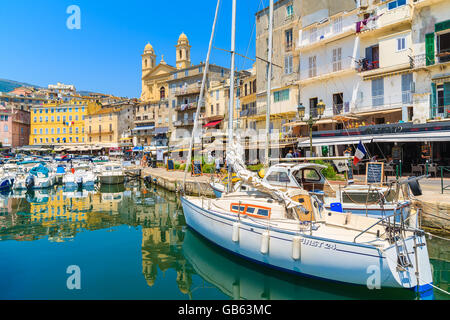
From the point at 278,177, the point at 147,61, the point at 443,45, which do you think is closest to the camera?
the point at 278,177

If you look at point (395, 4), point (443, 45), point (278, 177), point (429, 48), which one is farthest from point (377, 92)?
point (278, 177)

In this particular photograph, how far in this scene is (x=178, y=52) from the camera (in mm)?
69812

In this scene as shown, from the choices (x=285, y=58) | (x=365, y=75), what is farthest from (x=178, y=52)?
(x=365, y=75)

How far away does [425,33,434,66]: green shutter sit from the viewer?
2236 centimetres

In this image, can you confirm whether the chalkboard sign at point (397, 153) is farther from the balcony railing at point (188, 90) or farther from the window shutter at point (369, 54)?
the balcony railing at point (188, 90)

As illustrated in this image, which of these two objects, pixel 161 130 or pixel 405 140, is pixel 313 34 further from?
pixel 161 130

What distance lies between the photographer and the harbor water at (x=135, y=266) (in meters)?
8.19

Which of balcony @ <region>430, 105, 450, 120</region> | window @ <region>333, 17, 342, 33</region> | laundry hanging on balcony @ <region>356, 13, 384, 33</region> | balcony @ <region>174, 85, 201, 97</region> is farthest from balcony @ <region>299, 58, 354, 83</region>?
balcony @ <region>174, 85, 201, 97</region>

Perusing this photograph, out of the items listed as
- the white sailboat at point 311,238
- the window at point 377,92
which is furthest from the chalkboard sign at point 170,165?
the white sailboat at point 311,238

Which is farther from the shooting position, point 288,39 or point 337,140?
point 288,39

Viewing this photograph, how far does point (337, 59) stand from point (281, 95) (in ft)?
21.9

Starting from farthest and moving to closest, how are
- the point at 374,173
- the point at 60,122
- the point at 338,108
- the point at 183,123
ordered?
the point at 60,122
the point at 183,123
the point at 338,108
the point at 374,173

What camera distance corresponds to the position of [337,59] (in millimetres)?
28922

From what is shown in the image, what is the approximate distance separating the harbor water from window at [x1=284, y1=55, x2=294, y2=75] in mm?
23057
